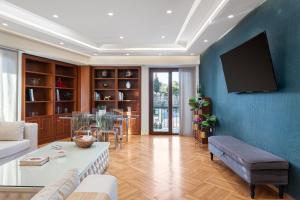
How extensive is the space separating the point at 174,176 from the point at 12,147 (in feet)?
8.75

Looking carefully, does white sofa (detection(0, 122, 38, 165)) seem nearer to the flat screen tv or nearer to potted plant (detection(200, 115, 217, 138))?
potted plant (detection(200, 115, 217, 138))

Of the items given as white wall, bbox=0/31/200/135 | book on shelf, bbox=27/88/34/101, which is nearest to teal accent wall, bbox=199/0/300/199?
white wall, bbox=0/31/200/135

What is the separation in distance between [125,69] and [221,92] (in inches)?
140

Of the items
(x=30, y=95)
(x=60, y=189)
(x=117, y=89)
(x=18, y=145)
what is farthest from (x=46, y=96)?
(x=60, y=189)

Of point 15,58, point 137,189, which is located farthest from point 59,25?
point 137,189

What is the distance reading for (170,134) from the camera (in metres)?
7.13

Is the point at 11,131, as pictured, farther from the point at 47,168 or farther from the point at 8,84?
the point at 47,168

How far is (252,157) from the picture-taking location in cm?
265

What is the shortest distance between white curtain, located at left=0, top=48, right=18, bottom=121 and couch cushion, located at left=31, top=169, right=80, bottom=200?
160 inches

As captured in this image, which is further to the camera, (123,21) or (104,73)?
(104,73)

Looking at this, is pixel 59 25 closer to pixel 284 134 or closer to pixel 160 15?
pixel 160 15

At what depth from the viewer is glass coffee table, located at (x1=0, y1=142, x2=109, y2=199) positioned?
75.2 inches

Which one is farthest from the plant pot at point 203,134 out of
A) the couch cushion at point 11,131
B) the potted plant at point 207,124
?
the couch cushion at point 11,131

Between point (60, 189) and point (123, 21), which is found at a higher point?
point (123, 21)
